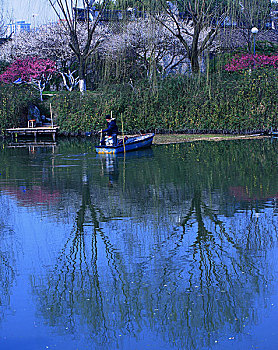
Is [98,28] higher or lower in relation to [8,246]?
higher

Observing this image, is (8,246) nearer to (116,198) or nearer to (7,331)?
(7,331)

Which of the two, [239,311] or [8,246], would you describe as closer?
[239,311]

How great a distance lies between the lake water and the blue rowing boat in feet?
23.8

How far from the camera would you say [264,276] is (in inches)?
271

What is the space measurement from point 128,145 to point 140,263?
1603 centimetres

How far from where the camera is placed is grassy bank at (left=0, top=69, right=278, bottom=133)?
3247cm

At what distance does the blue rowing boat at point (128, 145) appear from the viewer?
2270 cm

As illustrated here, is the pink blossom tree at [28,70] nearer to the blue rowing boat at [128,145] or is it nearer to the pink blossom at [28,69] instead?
the pink blossom at [28,69]

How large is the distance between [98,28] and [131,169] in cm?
3703

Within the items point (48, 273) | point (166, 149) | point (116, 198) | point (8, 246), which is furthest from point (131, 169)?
point (48, 273)

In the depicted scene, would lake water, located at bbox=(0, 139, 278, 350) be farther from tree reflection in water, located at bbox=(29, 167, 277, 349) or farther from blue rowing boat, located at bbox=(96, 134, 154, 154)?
blue rowing boat, located at bbox=(96, 134, 154, 154)

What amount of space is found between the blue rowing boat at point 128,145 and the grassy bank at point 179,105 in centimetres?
940

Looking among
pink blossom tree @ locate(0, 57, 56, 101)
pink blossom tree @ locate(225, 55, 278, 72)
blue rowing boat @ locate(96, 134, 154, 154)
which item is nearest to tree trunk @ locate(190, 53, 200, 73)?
pink blossom tree @ locate(225, 55, 278, 72)

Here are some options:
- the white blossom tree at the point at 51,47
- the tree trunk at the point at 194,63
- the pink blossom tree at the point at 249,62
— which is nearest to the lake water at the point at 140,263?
the tree trunk at the point at 194,63
